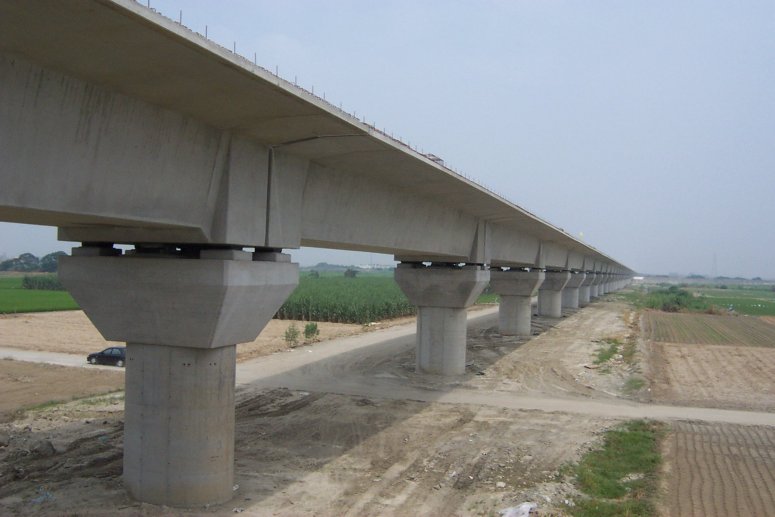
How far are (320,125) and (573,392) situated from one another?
53.6 ft

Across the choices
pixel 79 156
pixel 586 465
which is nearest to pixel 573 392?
pixel 586 465

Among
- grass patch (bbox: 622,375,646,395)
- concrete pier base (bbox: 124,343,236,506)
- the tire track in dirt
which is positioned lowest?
the tire track in dirt

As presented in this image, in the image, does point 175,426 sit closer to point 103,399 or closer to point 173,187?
point 173,187

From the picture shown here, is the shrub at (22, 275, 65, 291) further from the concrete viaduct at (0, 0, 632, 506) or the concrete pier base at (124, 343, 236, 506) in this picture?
the concrete pier base at (124, 343, 236, 506)

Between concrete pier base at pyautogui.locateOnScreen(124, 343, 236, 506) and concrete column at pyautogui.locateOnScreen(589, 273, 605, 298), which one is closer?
concrete pier base at pyautogui.locateOnScreen(124, 343, 236, 506)

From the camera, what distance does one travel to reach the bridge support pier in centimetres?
1085

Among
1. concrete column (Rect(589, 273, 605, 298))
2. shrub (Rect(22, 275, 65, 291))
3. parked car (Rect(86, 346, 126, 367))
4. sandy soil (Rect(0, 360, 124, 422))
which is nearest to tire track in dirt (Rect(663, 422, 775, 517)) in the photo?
sandy soil (Rect(0, 360, 124, 422))

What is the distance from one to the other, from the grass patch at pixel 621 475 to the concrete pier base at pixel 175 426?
6474mm

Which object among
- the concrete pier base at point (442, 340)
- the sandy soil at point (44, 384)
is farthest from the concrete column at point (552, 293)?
the sandy soil at point (44, 384)

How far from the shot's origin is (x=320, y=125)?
1072cm

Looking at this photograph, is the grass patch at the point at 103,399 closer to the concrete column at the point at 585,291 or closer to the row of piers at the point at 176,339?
the row of piers at the point at 176,339

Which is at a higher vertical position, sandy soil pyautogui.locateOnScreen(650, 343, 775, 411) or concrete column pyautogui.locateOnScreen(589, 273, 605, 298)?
concrete column pyautogui.locateOnScreen(589, 273, 605, 298)

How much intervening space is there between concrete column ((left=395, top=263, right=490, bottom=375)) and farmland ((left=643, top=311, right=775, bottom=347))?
2240 cm

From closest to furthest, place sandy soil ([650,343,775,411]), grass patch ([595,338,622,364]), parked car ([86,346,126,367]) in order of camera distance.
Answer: sandy soil ([650,343,775,411]) → parked car ([86,346,126,367]) → grass patch ([595,338,622,364])
